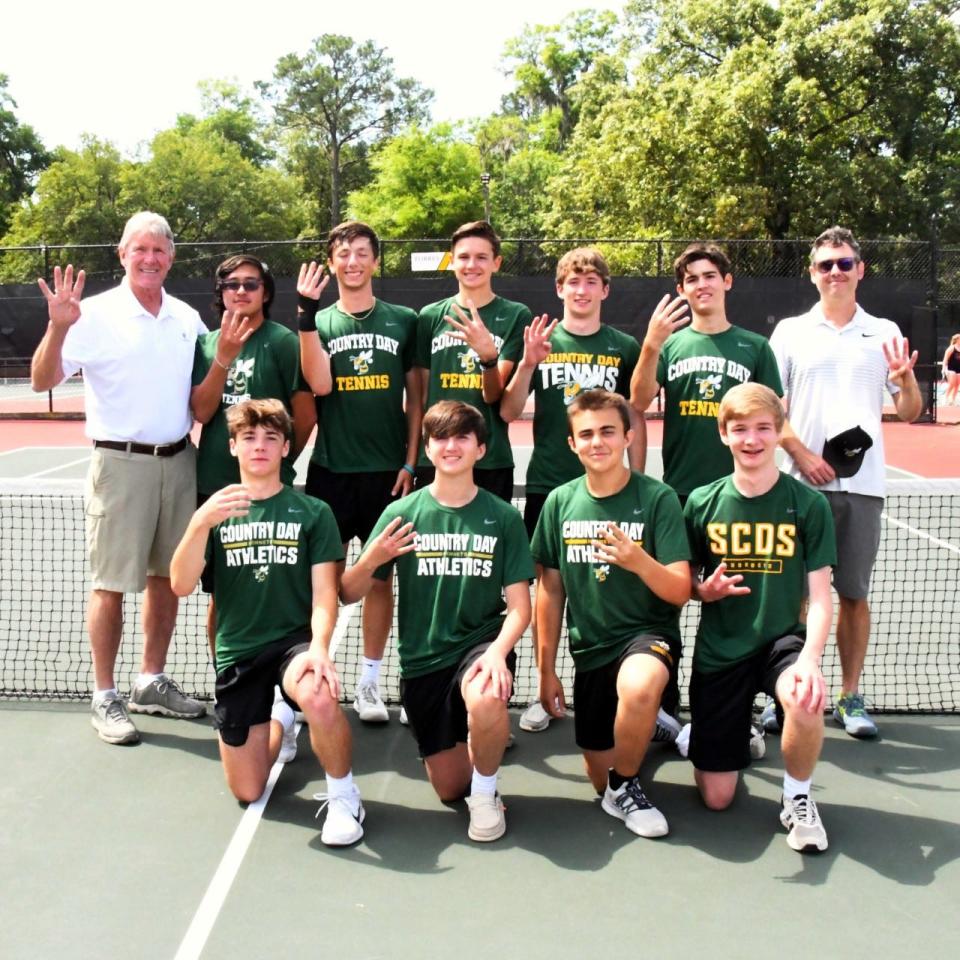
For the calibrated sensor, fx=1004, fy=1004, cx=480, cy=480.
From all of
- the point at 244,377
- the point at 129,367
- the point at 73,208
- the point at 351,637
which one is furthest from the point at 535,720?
the point at 73,208

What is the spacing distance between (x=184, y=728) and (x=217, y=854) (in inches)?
48.5

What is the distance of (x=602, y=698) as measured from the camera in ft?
12.4

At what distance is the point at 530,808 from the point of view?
3.80 metres

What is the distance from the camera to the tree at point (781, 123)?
24.7 meters

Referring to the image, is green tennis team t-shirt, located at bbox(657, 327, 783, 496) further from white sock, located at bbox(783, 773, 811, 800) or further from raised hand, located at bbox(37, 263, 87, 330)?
raised hand, located at bbox(37, 263, 87, 330)

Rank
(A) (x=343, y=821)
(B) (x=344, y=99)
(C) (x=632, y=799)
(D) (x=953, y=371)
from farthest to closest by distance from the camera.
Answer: (B) (x=344, y=99) → (D) (x=953, y=371) → (C) (x=632, y=799) → (A) (x=343, y=821)

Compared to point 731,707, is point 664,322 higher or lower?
higher

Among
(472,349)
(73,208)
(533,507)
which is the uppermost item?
(73,208)

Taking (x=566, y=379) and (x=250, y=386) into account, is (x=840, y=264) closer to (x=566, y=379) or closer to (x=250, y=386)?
(x=566, y=379)

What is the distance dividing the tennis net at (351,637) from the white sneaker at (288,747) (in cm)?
73

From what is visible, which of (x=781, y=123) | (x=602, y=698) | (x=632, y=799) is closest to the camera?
(x=632, y=799)

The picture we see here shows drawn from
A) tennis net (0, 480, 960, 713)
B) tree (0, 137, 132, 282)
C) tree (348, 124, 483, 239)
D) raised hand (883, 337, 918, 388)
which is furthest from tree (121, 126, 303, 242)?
raised hand (883, 337, 918, 388)

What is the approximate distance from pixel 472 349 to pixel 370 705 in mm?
1700

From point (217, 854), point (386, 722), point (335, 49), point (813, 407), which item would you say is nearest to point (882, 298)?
point (813, 407)
